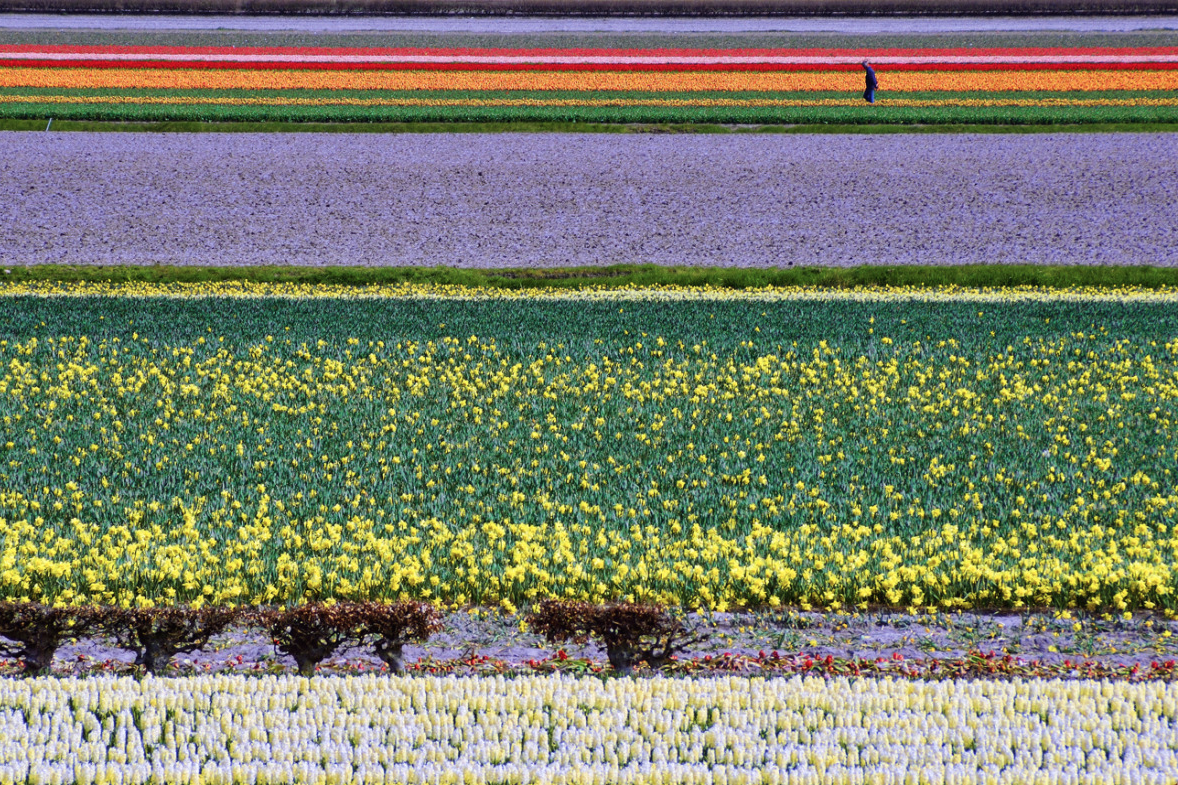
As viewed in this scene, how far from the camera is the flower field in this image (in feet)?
122

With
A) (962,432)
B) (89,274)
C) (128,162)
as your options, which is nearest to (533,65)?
(128,162)

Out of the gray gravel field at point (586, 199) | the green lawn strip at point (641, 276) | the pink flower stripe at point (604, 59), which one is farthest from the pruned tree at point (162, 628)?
the pink flower stripe at point (604, 59)

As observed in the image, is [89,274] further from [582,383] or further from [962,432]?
[962,432]

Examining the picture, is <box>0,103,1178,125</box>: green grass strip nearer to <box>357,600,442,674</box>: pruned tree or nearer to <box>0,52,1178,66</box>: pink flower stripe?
<box>0,52,1178,66</box>: pink flower stripe

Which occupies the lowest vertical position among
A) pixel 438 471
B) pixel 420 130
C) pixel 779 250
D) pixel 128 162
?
pixel 438 471

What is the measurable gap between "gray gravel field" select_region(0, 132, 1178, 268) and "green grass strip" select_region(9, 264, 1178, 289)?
2.58ft

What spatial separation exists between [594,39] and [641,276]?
23.3 metres

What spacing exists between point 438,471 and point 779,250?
1811 cm

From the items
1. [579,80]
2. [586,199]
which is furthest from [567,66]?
[586,199]

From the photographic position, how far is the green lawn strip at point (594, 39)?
43.8 meters

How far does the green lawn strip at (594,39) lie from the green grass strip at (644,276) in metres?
21.3

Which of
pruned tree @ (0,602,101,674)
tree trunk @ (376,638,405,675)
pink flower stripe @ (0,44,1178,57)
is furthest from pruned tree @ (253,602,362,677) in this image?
pink flower stripe @ (0,44,1178,57)

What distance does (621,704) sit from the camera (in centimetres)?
546

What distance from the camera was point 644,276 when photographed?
25.4m
